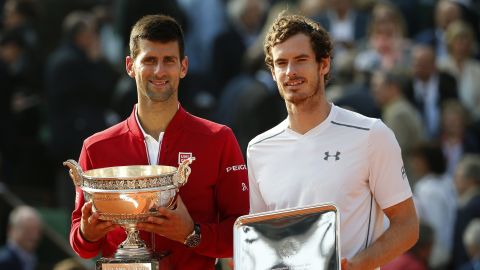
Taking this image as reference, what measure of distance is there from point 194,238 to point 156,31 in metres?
0.92

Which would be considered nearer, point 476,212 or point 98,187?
point 98,187

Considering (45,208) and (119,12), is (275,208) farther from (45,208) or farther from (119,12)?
(45,208)

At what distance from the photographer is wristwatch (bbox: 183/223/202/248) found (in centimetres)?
577

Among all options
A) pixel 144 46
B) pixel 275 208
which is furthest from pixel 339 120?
pixel 144 46

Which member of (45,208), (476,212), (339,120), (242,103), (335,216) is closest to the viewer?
(335,216)

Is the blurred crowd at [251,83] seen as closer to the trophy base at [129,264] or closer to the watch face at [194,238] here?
the watch face at [194,238]

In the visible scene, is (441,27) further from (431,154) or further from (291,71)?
(291,71)

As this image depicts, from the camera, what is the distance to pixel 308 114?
5.92 meters

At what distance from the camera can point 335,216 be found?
18.2ft

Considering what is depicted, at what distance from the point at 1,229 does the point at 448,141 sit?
4102mm

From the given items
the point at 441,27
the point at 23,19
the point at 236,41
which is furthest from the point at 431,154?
the point at 23,19

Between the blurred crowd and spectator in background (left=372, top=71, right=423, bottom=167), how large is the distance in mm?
12

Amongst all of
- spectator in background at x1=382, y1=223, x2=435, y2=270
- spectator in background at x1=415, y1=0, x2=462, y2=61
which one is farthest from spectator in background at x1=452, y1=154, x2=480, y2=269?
spectator in background at x1=415, y1=0, x2=462, y2=61

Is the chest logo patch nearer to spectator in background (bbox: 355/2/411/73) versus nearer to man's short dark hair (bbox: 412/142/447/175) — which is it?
man's short dark hair (bbox: 412/142/447/175)
